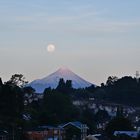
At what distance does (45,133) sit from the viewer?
6369 cm

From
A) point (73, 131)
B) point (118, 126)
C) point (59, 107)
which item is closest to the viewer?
point (118, 126)

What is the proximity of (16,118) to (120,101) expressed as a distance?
76802mm

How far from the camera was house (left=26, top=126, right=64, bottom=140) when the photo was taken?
2405 inches

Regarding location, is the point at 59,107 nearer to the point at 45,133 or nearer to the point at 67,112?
the point at 67,112

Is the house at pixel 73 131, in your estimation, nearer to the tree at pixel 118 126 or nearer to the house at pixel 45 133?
the house at pixel 45 133

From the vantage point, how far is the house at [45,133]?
200 feet

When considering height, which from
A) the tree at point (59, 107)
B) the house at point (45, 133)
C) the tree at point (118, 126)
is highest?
the tree at point (59, 107)

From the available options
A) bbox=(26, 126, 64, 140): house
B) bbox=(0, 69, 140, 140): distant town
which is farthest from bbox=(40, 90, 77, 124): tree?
bbox=(26, 126, 64, 140): house

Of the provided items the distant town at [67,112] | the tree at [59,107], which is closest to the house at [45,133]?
the distant town at [67,112]

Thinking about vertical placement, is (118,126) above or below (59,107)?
below

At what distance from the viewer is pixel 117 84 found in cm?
13638

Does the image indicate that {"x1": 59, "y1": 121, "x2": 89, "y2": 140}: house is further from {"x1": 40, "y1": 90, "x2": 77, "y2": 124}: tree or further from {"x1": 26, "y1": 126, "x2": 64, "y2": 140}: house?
{"x1": 40, "y1": 90, "x2": 77, "y2": 124}: tree

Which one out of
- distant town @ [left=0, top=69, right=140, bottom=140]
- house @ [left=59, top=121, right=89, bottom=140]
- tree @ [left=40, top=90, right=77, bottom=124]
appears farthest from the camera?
tree @ [left=40, top=90, right=77, bottom=124]

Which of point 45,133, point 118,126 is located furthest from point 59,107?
point 45,133
